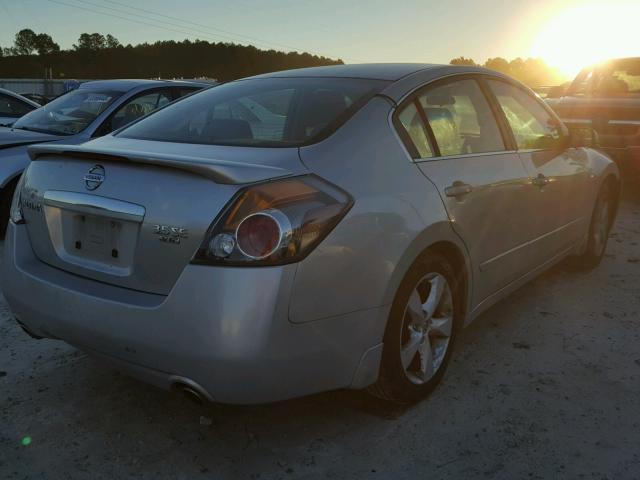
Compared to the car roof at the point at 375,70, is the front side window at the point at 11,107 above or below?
below

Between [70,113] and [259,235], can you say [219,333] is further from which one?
[70,113]

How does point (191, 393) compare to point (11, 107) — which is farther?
point (11, 107)

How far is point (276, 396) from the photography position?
87.2 inches

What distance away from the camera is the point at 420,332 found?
110 inches

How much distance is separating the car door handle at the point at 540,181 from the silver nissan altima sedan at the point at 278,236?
26 centimetres

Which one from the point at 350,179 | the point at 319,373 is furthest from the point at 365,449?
the point at 350,179

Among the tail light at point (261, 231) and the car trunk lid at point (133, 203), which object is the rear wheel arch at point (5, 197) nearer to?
the car trunk lid at point (133, 203)

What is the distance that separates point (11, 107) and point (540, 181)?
26.4 ft

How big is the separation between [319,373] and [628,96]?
725 centimetres

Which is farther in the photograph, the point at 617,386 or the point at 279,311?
the point at 617,386

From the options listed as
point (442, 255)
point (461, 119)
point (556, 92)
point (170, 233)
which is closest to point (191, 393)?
point (170, 233)

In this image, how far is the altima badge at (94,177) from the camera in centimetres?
238

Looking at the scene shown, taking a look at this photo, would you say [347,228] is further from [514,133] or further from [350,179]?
[514,133]

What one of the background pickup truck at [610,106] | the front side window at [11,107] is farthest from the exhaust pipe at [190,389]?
the front side window at [11,107]
